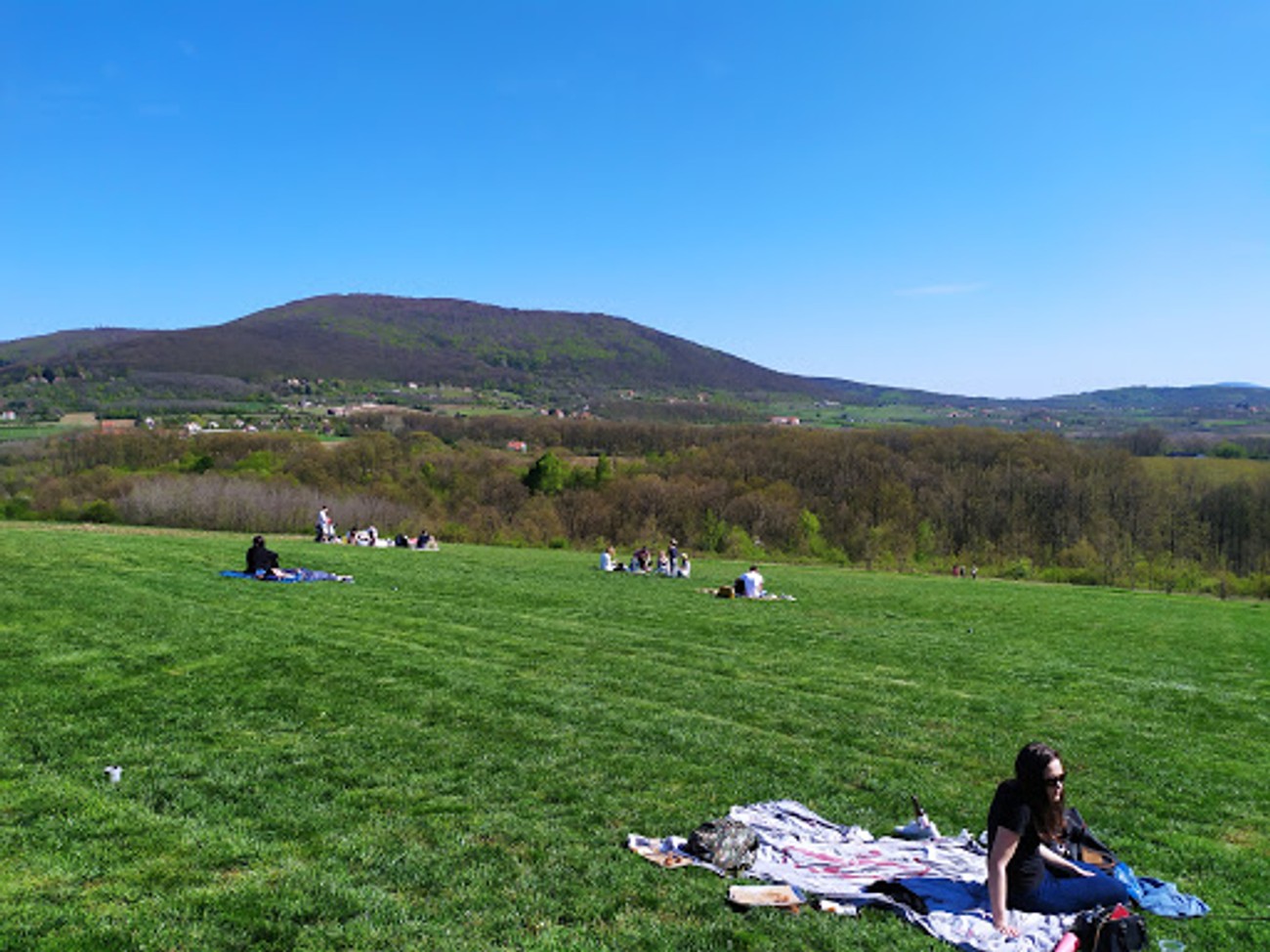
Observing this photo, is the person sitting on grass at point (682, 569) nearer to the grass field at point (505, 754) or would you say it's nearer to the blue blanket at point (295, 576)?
the grass field at point (505, 754)

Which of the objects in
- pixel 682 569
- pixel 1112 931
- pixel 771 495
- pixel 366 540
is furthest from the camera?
pixel 771 495

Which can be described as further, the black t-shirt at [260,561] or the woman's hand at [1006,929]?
the black t-shirt at [260,561]

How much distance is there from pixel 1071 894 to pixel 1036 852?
1.36ft

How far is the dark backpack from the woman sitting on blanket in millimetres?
1948

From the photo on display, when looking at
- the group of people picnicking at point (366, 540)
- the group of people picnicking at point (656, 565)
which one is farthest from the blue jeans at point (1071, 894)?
the group of people picnicking at point (366, 540)

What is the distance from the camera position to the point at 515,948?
19.8 feet

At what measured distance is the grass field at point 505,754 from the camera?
21.7 ft

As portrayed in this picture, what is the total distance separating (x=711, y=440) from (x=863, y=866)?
124163 millimetres

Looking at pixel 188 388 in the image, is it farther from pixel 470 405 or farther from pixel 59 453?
pixel 59 453

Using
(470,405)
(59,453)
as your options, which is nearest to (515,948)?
(59,453)

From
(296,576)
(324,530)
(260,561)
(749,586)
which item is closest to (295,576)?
(296,576)

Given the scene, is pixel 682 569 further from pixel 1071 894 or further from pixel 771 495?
pixel 771 495

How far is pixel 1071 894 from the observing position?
23.4 feet

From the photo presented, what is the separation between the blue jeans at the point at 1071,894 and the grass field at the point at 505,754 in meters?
0.67
